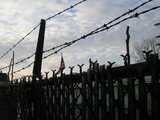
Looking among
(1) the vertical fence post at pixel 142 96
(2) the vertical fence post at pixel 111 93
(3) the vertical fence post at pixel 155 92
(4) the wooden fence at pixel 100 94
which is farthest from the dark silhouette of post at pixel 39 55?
(3) the vertical fence post at pixel 155 92

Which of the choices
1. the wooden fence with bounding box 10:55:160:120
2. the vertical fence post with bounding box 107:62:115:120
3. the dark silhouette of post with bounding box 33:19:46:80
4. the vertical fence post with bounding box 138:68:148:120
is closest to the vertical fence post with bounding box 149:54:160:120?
the wooden fence with bounding box 10:55:160:120

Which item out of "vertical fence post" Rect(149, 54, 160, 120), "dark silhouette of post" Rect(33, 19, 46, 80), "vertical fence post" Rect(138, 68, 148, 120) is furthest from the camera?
"dark silhouette of post" Rect(33, 19, 46, 80)

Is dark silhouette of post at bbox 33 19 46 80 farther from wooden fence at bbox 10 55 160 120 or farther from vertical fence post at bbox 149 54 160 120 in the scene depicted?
vertical fence post at bbox 149 54 160 120

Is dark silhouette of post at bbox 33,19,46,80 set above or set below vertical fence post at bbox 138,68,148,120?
above

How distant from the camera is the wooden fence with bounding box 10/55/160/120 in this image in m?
6.77

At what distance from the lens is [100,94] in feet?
28.2

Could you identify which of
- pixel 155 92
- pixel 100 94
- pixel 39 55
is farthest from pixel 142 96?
pixel 39 55

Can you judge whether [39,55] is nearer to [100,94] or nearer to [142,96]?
[100,94]

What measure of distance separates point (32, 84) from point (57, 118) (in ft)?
7.40

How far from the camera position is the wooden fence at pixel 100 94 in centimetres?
677

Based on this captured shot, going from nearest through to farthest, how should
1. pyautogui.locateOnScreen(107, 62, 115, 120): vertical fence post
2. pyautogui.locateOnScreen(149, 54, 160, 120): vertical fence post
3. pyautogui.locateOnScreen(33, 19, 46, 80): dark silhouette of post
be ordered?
pyautogui.locateOnScreen(149, 54, 160, 120): vertical fence post < pyautogui.locateOnScreen(107, 62, 115, 120): vertical fence post < pyautogui.locateOnScreen(33, 19, 46, 80): dark silhouette of post

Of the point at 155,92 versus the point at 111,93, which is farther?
the point at 111,93

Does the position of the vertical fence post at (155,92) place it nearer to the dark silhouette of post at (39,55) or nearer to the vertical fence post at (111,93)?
the vertical fence post at (111,93)

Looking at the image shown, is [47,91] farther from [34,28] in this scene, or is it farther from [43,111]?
[34,28]
